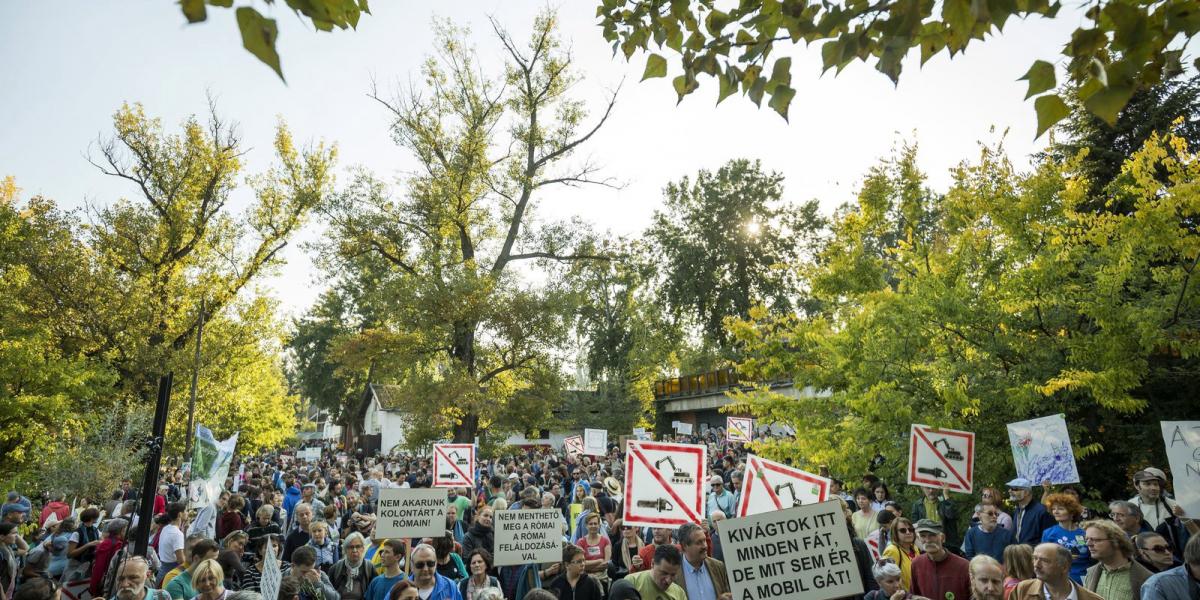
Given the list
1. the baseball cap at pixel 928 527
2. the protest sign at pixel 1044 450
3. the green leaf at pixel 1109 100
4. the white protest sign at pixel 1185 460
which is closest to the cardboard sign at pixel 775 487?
the baseball cap at pixel 928 527

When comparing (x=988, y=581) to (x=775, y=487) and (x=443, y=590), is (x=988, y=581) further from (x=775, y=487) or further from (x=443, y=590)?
(x=443, y=590)

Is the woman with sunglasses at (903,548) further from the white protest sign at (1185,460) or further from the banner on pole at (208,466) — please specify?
the banner on pole at (208,466)

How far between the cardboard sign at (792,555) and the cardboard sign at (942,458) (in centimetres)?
460

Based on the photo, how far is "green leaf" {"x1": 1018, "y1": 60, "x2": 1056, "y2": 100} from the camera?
2.75 meters

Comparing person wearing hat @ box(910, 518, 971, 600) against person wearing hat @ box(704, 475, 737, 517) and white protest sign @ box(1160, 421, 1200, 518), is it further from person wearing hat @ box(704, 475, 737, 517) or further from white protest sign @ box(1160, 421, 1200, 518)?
person wearing hat @ box(704, 475, 737, 517)

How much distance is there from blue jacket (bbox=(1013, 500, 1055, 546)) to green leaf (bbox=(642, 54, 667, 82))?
6747mm

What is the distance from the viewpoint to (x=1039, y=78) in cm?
279

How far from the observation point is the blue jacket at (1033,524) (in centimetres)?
774

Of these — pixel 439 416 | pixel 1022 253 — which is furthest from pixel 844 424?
pixel 439 416

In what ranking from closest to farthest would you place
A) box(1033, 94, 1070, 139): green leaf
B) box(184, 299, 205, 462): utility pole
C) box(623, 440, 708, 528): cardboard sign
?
box(1033, 94, 1070, 139): green leaf → box(623, 440, 708, 528): cardboard sign → box(184, 299, 205, 462): utility pole

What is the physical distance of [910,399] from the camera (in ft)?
35.8

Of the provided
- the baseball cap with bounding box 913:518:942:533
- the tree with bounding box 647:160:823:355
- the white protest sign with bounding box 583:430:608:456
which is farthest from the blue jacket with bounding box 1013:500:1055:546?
the tree with bounding box 647:160:823:355

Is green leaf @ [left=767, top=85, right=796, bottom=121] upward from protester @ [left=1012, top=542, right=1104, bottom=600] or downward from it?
upward

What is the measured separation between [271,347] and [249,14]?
3039cm
